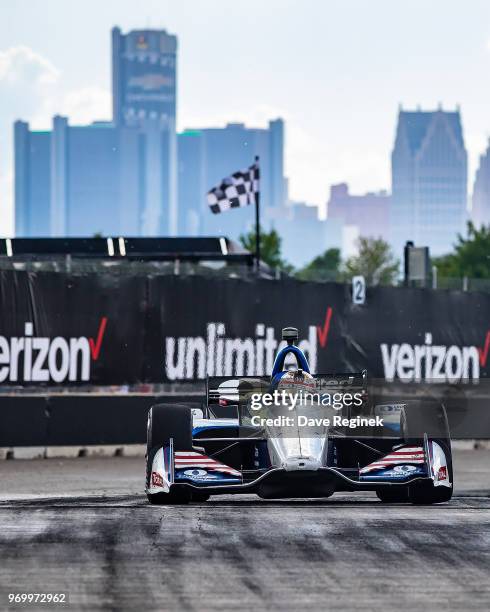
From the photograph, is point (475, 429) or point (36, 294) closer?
point (36, 294)

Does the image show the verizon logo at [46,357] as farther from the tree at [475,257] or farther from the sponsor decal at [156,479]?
the tree at [475,257]

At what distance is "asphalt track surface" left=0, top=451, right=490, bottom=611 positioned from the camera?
8.12 meters

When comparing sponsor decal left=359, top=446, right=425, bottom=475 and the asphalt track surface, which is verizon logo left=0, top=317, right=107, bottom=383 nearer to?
the asphalt track surface

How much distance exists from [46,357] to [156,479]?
9.09 m

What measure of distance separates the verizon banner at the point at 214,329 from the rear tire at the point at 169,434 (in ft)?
28.7

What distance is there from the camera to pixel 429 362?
84.2 ft

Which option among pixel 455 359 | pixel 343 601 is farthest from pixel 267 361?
pixel 343 601

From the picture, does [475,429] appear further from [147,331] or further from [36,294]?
[36,294]

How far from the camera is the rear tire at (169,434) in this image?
13.8m

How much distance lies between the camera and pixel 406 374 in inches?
1003

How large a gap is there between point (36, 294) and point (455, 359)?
296 inches

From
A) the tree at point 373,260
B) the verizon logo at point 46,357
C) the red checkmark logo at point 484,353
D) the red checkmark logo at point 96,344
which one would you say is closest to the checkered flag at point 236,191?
the red checkmark logo at point 484,353

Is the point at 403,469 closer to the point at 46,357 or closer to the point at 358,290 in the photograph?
the point at 46,357

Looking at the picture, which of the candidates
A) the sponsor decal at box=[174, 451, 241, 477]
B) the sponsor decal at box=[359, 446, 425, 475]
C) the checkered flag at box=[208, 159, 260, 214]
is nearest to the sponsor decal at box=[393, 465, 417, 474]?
the sponsor decal at box=[359, 446, 425, 475]
